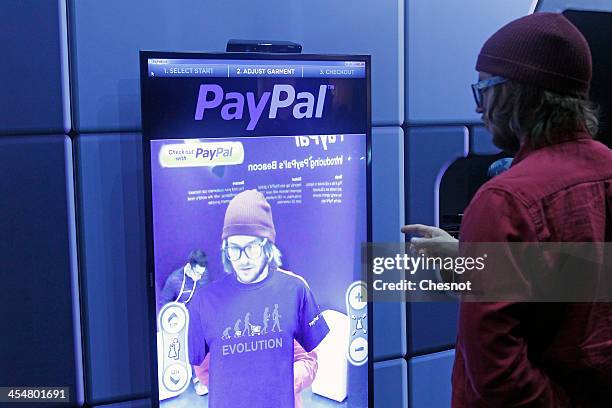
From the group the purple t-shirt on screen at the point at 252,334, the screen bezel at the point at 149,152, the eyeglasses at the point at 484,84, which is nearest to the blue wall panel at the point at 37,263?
the screen bezel at the point at 149,152

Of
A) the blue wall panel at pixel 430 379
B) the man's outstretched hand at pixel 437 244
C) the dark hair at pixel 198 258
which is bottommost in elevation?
the blue wall panel at pixel 430 379

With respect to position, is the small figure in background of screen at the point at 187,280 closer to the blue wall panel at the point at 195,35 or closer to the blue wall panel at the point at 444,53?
the blue wall panel at the point at 195,35

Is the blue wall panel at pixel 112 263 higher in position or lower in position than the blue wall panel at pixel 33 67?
lower

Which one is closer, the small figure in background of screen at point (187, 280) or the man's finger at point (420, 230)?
the man's finger at point (420, 230)

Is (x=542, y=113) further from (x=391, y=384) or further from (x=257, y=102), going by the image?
(x=391, y=384)

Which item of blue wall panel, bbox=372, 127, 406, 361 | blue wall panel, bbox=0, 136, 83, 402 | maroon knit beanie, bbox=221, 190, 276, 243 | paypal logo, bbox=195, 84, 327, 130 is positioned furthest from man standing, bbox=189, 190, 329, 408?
blue wall panel, bbox=372, 127, 406, 361

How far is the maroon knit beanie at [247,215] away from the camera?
6.55 feet

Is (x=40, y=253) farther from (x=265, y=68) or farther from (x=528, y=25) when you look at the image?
(x=528, y=25)

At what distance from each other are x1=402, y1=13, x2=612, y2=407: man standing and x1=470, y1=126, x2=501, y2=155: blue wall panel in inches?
49.3

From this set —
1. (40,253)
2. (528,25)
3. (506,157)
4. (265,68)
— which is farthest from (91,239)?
(506,157)

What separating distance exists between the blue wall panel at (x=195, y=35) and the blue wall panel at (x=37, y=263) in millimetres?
181

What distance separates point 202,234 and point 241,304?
235 millimetres

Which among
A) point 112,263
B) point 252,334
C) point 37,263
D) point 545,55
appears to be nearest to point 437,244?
point 545,55

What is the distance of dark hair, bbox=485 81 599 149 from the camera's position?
1341 millimetres
